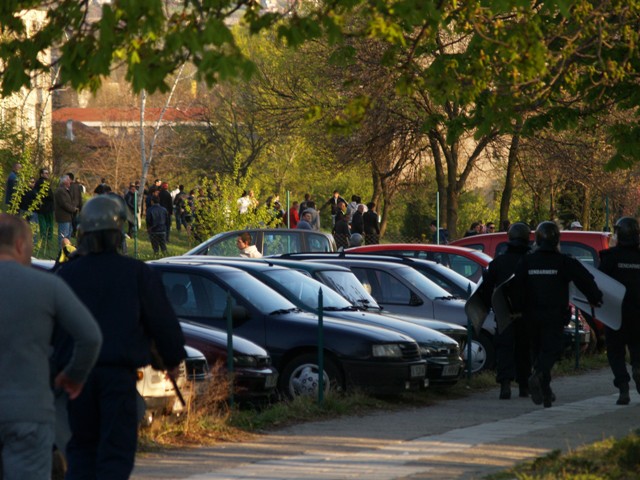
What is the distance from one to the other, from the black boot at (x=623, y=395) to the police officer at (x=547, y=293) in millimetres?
994

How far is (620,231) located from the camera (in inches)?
550

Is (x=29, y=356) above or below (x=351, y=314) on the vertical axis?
below

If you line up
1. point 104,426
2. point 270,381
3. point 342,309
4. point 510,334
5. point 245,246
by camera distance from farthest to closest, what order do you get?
point 245,246, point 342,309, point 510,334, point 270,381, point 104,426

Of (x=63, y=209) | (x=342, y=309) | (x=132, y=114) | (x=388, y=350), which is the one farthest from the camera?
(x=132, y=114)

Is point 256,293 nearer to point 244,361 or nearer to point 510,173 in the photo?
point 244,361

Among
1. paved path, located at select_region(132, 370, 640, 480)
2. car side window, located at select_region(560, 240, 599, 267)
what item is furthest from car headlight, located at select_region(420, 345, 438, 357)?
car side window, located at select_region(560, 240, 599, 267)

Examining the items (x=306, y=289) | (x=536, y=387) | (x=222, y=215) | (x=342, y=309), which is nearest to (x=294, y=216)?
(x=222, y=215)

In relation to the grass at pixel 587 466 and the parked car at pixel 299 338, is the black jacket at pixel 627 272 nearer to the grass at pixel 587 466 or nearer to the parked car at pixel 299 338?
the parked car at pixel 299 338

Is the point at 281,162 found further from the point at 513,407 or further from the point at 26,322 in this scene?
the point at 26,322

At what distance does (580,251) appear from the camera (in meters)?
21.7

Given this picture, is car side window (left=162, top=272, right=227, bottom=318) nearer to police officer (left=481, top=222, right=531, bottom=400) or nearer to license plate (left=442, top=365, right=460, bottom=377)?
license plate (left=442, top=365, right=460, bottom=377)

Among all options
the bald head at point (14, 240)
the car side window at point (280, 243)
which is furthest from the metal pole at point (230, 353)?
the car side window at point (280, 243)

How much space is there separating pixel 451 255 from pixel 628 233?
7493 mm

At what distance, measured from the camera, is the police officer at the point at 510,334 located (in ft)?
47.9
